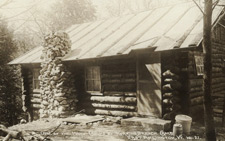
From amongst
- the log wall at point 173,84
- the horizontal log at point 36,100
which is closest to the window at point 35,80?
the horizontal log at point 36,100

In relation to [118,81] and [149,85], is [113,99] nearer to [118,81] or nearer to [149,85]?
[118,81]

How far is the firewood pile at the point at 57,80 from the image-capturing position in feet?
40.1

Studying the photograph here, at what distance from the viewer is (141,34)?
443 inches

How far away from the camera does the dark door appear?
31.7 ft

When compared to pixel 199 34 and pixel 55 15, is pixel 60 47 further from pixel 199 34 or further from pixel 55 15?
pixel 55 15

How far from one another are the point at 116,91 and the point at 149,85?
1778mm

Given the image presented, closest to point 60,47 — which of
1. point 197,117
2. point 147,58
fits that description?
point 147,58

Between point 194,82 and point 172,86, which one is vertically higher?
point 194,82

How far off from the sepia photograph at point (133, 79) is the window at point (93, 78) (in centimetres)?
5

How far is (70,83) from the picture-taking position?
12523mm

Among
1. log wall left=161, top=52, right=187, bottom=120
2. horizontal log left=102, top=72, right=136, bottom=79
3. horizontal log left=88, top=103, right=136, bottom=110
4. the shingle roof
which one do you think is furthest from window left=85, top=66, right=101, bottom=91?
log wall left=161, top=52, right=187, bottom=120

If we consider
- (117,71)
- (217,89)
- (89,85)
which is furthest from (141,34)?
(217,89)

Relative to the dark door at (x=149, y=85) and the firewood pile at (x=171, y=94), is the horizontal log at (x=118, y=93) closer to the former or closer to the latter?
the dark door at (x=149, y=85)

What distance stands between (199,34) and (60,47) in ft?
21.4
